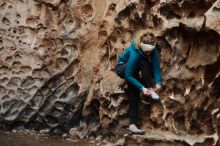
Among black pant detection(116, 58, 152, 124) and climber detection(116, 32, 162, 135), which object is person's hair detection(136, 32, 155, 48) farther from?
black pant detection(116, 58, 152, 124)

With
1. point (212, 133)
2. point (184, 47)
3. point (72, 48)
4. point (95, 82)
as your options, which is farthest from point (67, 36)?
point (212, 133)

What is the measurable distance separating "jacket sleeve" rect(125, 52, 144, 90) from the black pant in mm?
67

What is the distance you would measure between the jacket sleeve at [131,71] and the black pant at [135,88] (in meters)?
0.07

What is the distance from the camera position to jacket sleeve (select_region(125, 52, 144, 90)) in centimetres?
521

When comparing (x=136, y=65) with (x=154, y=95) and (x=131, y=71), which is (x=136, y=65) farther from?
(x=154, y=95)

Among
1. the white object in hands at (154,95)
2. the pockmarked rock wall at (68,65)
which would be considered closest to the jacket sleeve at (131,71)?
the white object in hands at (154,95)

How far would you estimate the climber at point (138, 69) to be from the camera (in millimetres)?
5199

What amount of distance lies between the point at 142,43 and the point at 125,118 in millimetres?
838

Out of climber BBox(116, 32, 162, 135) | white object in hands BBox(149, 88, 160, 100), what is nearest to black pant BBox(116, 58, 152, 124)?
climber BBox(116, 32, 162, 135)

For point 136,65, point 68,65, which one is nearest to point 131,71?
point 136,65

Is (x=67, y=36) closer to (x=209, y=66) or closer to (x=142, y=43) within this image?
(x=142, y=43)

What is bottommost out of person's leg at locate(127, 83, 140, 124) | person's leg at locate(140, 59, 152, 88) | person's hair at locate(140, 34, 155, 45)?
person's leg at locate(127, 83, 140, 124)

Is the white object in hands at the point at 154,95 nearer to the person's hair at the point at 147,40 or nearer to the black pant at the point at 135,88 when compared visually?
the black pant at the point at 135,88

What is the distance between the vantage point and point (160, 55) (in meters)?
5.48
